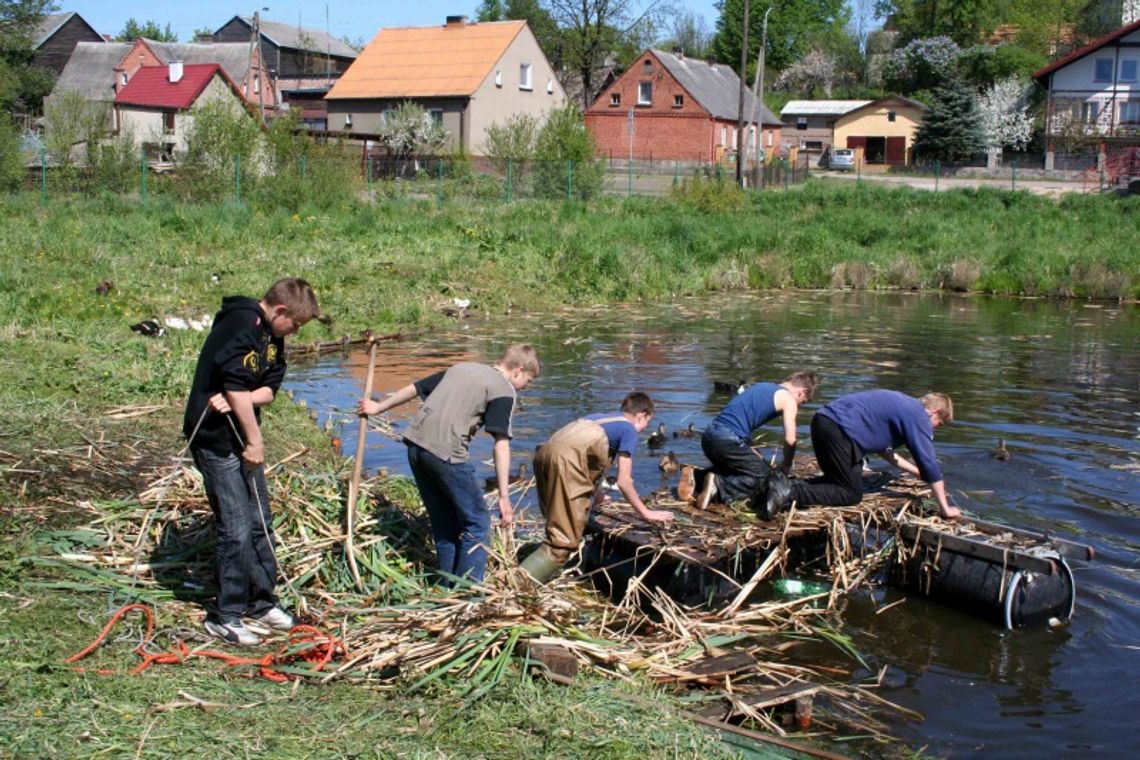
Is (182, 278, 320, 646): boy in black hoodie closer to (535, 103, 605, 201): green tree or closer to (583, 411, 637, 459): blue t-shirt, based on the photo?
(583, 411, 637, 459): blue t-shirt

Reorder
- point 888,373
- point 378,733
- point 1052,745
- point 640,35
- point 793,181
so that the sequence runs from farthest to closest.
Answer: point 640,35 < point 793,181 < point 888,373 < point 1052,745 < point 378,733

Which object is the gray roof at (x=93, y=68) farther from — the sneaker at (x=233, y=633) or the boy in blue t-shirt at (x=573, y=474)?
the sneaker at (x=233, y=633)

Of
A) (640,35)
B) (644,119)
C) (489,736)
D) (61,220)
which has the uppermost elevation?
(640,35)

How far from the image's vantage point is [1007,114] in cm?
6994

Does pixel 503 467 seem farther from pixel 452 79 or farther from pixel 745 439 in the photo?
pixel 452 79

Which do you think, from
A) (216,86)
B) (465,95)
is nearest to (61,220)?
(465,95)

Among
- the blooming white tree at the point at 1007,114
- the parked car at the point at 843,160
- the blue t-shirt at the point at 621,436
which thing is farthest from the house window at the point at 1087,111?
the blue t-shirt at the point at 621,436

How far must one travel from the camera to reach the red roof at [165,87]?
59500 mm

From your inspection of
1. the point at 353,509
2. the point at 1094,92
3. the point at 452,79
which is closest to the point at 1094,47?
the point at 1094,92

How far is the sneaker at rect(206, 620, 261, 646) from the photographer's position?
647 cm

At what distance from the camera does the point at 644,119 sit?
69.1 metres

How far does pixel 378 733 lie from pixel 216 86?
6118 centimetres

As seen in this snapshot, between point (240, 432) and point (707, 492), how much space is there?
4317mm

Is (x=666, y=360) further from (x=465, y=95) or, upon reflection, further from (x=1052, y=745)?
(x=465, y=95)
